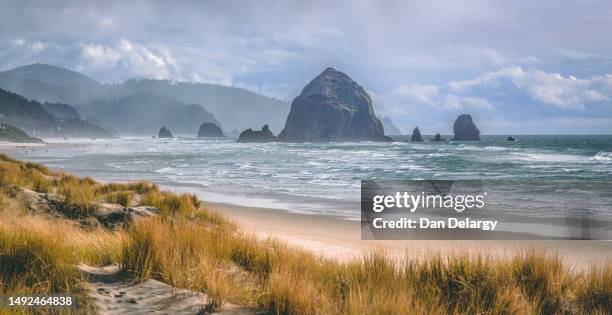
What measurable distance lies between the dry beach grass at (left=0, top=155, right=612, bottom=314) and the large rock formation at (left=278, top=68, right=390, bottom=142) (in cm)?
14935

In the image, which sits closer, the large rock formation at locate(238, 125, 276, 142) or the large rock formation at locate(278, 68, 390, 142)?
the large rock formation at locate(238, 125, 276, 142)

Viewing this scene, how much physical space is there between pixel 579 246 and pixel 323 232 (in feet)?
19.1

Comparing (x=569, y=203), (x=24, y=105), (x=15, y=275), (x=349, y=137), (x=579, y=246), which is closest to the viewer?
(x=15, y=275)

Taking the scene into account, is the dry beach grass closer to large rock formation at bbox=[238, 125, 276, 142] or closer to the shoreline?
the shoreline

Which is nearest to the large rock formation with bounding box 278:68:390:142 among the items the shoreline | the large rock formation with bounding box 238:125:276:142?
the large rock formation with bounding box 238:125:276:142

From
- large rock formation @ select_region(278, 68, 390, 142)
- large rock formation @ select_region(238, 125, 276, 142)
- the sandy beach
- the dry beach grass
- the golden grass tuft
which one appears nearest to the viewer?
the dry beach grass

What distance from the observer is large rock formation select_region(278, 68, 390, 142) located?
15650 centimetres

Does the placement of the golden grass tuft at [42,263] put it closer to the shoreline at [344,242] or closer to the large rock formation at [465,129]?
the shoreline at [344,242]

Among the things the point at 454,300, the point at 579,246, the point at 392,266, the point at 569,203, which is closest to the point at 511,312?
the point at 454,300

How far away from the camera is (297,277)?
4.41 meters

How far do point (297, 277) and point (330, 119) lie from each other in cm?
15723

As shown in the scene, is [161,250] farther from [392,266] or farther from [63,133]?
[63,133]

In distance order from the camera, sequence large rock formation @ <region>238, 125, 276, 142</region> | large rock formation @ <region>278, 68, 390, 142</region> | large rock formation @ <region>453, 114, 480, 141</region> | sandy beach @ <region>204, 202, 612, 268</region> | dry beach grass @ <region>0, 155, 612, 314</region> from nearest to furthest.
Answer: dry beach grass @ <region>0, 155, 612, 314</region> < sandy beach @ <region>204, 202, 612, 268</region> < large rock formation @ <region>453, 114, 480, 141</region> < large rock formation @ <region>238, 125, 276, 142</region> < large rock formation @ <region>278, 68, 390, 142</region>

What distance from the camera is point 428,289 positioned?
457 cm
